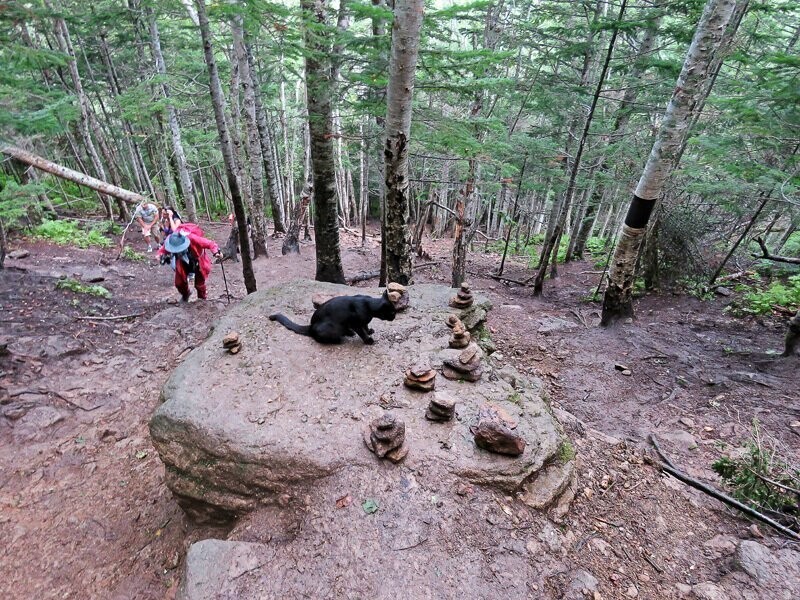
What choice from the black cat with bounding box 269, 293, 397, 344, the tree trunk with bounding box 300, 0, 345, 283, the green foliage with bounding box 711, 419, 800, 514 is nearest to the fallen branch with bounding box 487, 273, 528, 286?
the tree trunk with bounding box 300, 0, 345, 283

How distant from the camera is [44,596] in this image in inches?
144

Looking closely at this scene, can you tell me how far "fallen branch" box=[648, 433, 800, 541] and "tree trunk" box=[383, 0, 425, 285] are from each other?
487 centimetres

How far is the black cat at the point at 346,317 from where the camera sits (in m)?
4.77

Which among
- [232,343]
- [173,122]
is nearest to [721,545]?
[232,343]

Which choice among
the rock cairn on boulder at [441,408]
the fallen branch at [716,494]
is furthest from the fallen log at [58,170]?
the fallen branch at [716,494]

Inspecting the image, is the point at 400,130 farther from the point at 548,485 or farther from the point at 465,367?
the point at 548,485

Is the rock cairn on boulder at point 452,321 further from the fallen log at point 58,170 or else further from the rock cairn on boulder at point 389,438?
the fallen log at point 58,170

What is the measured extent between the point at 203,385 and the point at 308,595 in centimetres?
243

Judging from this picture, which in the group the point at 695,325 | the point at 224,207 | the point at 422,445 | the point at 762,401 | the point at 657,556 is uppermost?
the point at 422,445

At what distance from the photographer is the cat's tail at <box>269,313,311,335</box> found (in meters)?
5.15

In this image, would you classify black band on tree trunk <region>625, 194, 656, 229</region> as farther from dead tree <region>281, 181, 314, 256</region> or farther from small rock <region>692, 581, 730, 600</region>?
dead tree <region>281, 181, 314, 256</region>

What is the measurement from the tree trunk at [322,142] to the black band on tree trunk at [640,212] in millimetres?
5970

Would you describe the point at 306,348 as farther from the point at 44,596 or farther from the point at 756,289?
the point at 756,289

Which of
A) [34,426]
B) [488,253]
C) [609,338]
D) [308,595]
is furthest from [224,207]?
[308,595]
